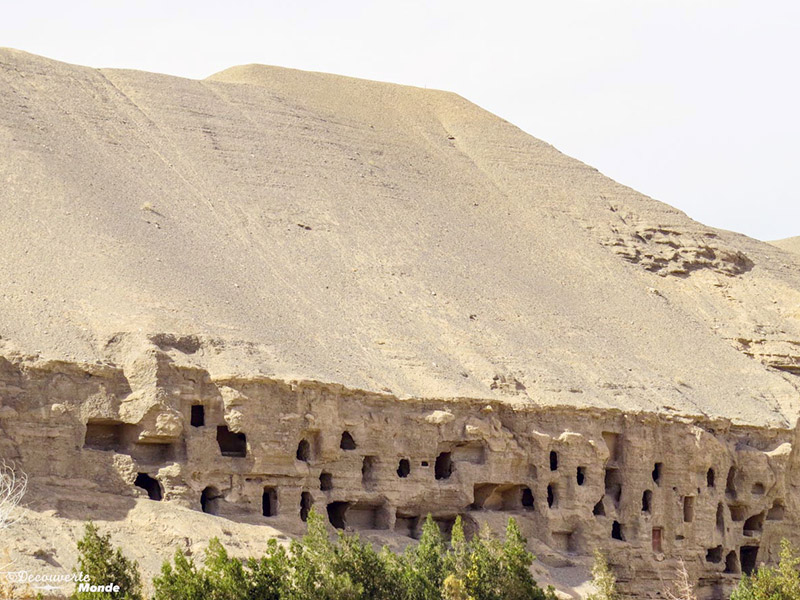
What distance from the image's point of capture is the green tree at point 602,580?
33625 mm

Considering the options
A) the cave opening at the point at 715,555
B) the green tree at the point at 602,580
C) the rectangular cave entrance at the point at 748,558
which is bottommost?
the rectangular cave entrance at the point at 748,558

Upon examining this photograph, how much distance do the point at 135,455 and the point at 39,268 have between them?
19.0 ft

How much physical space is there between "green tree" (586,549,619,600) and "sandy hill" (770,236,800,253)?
3699 cm

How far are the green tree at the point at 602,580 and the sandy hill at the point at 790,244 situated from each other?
121 feet

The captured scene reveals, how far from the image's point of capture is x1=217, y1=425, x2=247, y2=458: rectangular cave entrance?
1352 inches

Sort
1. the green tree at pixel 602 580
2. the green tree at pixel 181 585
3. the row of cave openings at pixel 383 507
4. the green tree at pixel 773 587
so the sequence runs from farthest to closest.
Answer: the row of cave openings at pixel 383 507, the green tree at pixel 773 587, the green tree at pixel 602 580, the green tree at pixel 181 585

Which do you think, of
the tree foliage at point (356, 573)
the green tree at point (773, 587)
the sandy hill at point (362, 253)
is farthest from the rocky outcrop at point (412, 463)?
the green tree at point (773, 587)

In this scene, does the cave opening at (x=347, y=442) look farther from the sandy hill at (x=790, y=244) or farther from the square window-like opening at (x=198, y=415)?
the sandy hill at (x=790, y=244)

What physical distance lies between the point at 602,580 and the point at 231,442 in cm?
829

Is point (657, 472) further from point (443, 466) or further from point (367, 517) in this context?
point (367, 517)

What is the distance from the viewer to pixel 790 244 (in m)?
73.1

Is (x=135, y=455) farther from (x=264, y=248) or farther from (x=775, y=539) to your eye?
(x=775, y=539)

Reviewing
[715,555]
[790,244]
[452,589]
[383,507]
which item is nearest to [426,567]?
[452,589]

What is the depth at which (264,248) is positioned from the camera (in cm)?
4322
